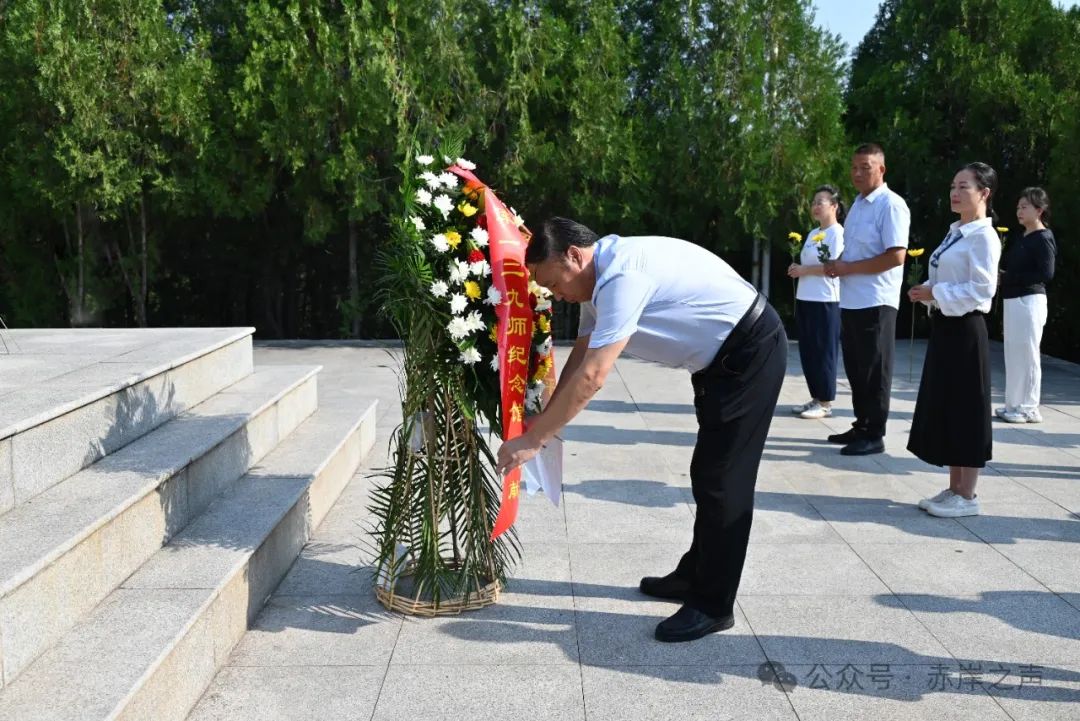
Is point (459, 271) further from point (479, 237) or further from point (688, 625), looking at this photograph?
point (688, 625)

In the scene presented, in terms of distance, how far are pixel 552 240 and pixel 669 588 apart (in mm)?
1624

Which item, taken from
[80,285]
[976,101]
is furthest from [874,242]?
[80,285]

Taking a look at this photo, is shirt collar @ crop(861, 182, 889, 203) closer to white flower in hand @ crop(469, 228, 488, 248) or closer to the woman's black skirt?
the woman's black skirt

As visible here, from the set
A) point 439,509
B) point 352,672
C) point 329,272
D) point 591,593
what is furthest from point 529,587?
point 329,272

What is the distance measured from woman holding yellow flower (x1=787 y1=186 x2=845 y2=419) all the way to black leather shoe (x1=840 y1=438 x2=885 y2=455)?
105cm

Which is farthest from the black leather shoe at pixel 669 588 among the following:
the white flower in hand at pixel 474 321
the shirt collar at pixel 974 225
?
the shirt collar at pixel 974 225

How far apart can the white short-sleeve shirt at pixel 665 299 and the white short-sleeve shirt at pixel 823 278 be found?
13.6 ft

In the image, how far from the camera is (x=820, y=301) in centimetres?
776

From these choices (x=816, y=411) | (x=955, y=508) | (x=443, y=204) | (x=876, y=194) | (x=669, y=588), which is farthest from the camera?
(x=816, y=411)

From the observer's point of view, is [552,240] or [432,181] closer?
[552,240]

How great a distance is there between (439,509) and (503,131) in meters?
8.97

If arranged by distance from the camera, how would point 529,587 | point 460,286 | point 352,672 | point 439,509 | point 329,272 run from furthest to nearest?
point 329,272
point 529,587
point 439,509
point 460,286
point 352,672

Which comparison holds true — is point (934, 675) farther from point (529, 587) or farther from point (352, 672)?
point (352, 672)

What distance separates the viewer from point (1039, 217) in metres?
7.74
